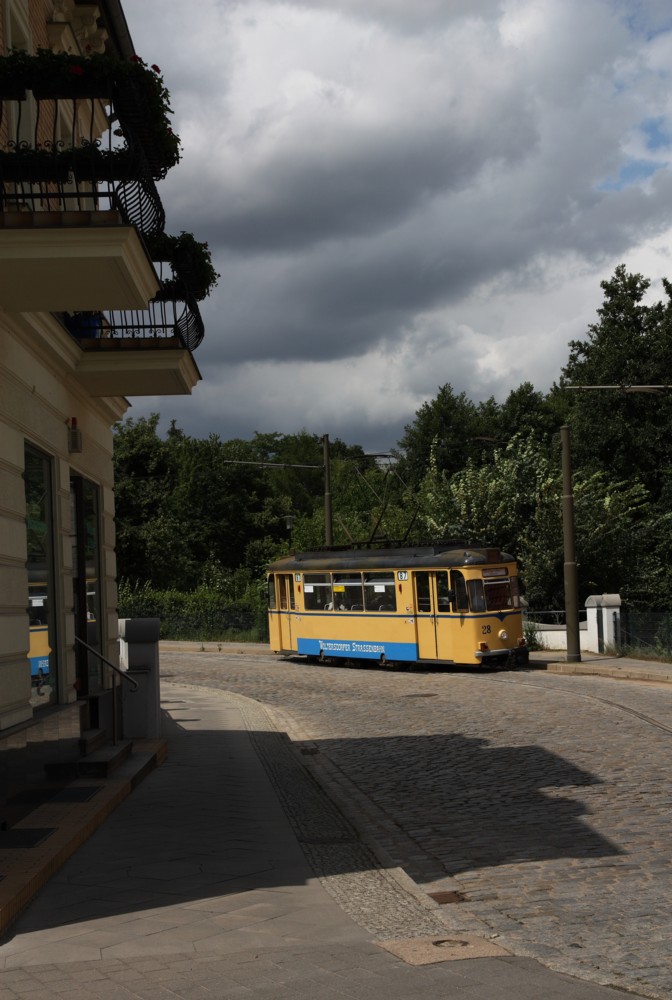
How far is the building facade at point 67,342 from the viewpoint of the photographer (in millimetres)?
9086

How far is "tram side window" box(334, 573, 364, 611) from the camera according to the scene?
101 feet

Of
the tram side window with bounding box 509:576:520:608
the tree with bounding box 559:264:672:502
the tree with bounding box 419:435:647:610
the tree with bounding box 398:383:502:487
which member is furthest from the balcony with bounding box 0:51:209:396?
the tree with bounding box 398:383:502:487

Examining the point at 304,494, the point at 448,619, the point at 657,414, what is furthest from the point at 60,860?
the point at 304,494

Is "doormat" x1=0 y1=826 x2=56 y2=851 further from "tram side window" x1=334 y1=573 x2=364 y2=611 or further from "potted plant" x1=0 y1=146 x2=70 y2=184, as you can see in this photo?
"tram side window" x1=334 y1=573 x2=364 y2=611

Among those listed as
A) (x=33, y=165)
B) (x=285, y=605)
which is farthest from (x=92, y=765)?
(x=285, y=605)

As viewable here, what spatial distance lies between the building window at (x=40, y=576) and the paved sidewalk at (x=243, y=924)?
142cm

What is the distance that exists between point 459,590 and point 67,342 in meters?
17.3

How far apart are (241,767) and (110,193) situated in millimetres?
7284

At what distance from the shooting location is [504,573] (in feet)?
93.9

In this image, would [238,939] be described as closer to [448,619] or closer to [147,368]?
[147,368]

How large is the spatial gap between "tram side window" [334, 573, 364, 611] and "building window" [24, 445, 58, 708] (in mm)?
18509

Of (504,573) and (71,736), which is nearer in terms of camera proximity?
(71,736)

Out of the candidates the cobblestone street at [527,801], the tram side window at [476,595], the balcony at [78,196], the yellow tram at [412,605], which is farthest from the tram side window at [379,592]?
the balcony at [78,196]

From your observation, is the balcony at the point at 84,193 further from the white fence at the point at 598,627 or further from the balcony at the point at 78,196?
the white fence at the point at 598,627
